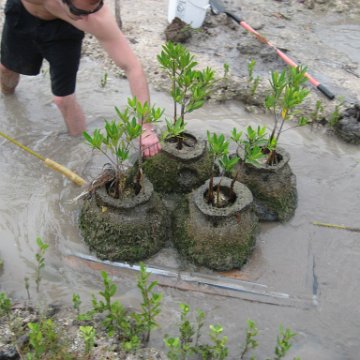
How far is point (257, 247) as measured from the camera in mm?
3348

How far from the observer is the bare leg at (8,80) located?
445 cm

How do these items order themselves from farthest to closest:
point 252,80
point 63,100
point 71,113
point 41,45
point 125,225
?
1. point 252,80
2. point 71,113
3. point 63,100
4. point 41,45
5. point 125,225

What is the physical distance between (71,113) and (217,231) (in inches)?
77.2

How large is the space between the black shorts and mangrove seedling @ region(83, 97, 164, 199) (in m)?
1.09

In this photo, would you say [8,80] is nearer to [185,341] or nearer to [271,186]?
[271,186]

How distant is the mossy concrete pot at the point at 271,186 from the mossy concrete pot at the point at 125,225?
2.44 ft

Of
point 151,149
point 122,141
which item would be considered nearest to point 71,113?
point 151,149

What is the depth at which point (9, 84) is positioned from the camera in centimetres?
460

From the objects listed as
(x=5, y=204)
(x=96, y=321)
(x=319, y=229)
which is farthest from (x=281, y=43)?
(x=96, y=321)

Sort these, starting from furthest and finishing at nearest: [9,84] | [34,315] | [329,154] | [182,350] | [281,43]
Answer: [281,43] → [9,84] → [329,154] → [34,315] → [182,350]

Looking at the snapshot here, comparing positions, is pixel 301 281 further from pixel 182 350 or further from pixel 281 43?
pixel 281 43

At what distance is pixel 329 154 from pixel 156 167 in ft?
6.01

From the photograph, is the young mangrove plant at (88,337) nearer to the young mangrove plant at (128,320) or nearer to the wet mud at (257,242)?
the young mangrove plant at (128,320)

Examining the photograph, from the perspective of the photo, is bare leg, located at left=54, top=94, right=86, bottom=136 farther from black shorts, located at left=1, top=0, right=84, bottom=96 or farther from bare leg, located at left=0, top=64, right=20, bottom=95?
bare leg, located at left=0, top=64, right=20, bottom=95
